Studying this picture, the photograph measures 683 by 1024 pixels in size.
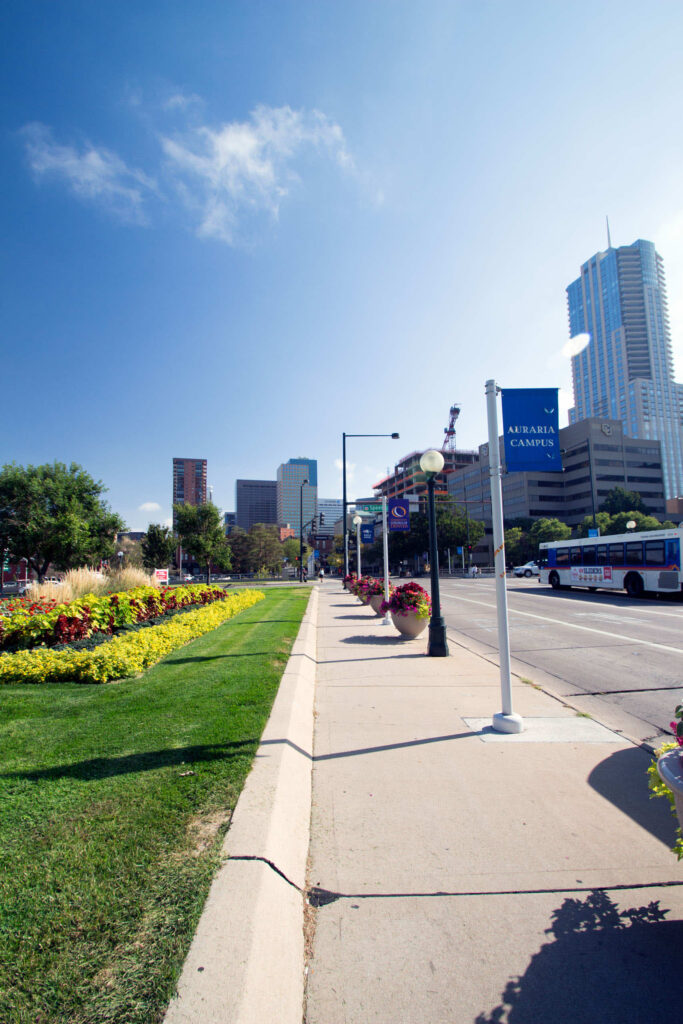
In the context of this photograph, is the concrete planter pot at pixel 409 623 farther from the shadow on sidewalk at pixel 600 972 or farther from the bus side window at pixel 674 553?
the bus side window at pixel 674 553

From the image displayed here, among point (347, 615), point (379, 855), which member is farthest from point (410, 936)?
point (347, 615)

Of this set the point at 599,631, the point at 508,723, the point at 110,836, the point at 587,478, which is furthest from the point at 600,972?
the point at 587,478

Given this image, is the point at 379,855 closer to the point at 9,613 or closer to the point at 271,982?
the point at 271,982

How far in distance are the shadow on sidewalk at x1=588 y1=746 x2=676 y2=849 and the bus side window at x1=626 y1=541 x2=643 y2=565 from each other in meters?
20.4

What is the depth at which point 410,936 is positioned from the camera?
2.39m

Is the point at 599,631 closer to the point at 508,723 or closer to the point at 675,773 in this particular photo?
the point at 508,723

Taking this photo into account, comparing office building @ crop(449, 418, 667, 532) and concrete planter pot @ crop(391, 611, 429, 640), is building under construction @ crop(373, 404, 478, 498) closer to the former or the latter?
office building @ crop(449, 418, 667, 532)

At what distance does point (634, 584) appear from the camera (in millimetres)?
22703

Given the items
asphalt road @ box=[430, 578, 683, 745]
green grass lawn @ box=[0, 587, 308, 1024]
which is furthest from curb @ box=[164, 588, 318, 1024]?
asphalt road @ box=[430, 578, 683, 745]

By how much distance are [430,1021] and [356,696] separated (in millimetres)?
4757

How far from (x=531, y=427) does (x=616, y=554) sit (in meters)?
21.4

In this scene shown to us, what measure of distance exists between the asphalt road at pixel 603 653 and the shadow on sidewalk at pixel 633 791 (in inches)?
30.2

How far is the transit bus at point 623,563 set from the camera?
20.6 metres

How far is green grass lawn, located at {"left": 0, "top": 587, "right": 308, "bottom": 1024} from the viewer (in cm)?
192
